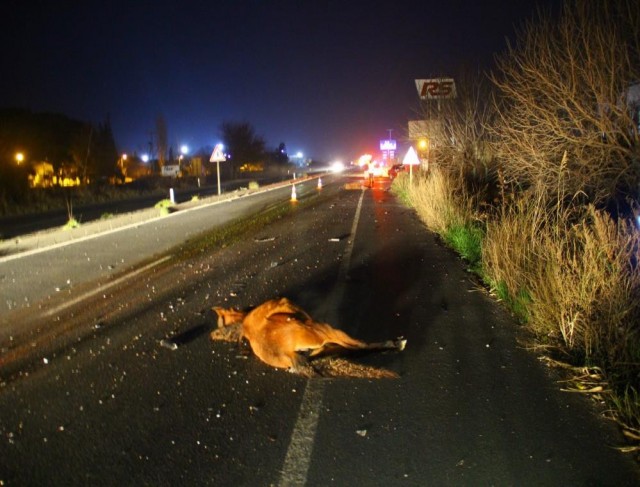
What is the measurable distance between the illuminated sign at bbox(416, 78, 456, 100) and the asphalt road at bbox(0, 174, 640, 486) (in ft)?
49.1

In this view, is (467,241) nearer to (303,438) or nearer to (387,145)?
(303,438)

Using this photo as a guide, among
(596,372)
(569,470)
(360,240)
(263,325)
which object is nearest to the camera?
(569,470)

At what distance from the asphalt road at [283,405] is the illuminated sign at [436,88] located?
49.1 ft

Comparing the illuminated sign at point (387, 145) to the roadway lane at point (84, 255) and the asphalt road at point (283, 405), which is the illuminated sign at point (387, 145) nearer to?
the roadway lane at point (84, 255)

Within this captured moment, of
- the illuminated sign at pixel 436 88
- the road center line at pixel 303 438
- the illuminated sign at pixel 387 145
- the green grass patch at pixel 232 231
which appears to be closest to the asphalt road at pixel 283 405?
the road center line at pixel 303 438

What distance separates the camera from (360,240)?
44.4 ft

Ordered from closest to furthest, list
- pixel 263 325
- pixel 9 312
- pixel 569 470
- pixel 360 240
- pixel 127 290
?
pixel 569 470
pixel 263 325
pixel 9 312
pixel 127 290
pixel 360 240

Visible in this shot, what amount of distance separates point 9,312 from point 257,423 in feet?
17.1

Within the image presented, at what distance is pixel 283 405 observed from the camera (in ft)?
14.8

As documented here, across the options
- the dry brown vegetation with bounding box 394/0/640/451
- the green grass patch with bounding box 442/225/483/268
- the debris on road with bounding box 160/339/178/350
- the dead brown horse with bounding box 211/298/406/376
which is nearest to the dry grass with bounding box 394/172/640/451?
the dry brown vegetation with bounding box 394/0/640/451

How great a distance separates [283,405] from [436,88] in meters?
19.6

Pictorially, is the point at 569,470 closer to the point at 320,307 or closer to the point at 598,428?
the point at 598,428

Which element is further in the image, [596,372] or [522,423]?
[596,372]

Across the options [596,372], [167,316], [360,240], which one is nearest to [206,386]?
[167,316]
